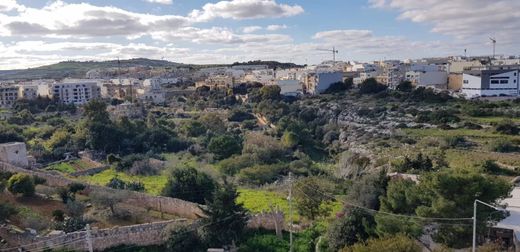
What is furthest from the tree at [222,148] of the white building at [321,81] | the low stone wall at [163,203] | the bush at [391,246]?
the white building at [321,81]

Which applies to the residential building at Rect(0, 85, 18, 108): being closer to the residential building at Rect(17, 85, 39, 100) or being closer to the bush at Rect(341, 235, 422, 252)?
the residential building at Rect(17, 85, 39, 100)

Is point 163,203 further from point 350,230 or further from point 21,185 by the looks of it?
point 350,230

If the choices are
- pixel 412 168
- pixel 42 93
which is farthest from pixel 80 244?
pixel 42 93

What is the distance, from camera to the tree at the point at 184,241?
15.2m

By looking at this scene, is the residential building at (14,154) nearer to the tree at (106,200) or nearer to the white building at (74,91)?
the tree at (106,200)

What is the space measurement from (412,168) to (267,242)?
29.5 feet

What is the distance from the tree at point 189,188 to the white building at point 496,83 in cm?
4092

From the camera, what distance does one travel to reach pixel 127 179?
25438 mm

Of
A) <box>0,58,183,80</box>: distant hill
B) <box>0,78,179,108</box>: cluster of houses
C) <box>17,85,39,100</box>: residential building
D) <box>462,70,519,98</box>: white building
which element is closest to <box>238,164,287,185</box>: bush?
<box>462,70,519,98</box>: white building

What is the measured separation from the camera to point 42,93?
71875mm

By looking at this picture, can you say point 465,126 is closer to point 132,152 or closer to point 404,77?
point 132,152

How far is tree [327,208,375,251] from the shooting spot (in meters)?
14.2

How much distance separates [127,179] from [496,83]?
42499 mm

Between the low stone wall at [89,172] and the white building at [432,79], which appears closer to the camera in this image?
the low stone wall at [89,172]
